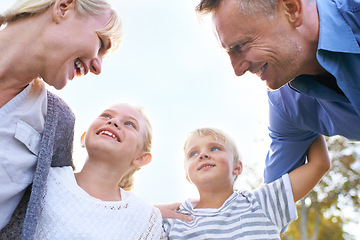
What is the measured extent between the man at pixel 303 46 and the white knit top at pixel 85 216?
3.98 ft

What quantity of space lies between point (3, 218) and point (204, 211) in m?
1.23

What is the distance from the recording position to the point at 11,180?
5.72 ft


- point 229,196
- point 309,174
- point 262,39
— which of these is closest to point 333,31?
point 262,39

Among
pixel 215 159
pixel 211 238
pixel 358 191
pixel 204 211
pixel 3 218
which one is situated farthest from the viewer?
pixel 358 191

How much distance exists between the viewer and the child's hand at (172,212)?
229cm

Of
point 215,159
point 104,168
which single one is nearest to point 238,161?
point 215,159

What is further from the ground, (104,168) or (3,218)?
(3,218)

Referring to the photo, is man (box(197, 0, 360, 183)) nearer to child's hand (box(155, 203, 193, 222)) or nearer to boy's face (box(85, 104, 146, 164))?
boy's face (box(85, 104, 146, 164))

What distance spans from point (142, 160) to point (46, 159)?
86 centimetres

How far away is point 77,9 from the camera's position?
6.89 ft

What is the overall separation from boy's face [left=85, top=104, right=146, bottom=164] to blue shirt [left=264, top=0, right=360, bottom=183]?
1.15 m

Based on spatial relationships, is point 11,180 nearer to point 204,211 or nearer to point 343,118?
point 204,211

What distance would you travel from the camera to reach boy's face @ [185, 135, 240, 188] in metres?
2.43

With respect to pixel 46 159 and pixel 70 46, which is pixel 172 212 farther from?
pixel 70 46
